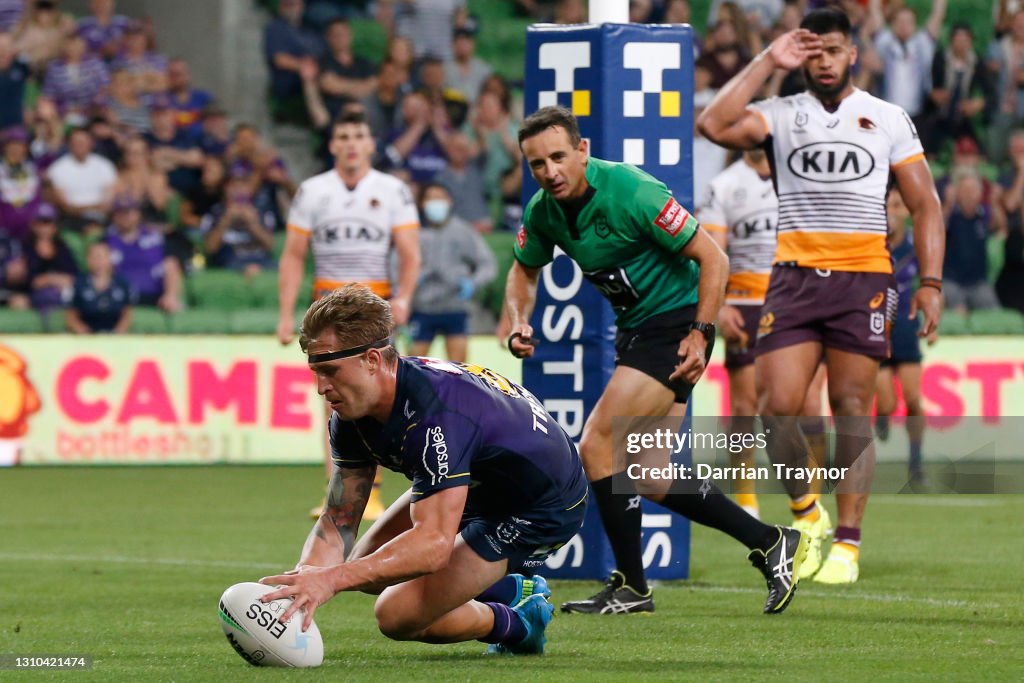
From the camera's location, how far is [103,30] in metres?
19.4

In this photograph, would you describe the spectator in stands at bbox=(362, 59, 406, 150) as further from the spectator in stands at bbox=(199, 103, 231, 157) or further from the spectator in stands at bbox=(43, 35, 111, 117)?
the spectator in stands at bbox=(43, 35, 111, 117)

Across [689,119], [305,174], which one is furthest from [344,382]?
[305,174]

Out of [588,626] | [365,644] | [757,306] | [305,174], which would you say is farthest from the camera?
[305,174]

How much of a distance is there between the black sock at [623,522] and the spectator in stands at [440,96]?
12.4 meters

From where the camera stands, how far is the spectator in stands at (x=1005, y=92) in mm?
21656

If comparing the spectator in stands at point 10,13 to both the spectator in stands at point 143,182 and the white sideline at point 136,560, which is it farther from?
the white sideline at point 136,560

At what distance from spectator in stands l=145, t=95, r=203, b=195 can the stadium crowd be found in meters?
0.02

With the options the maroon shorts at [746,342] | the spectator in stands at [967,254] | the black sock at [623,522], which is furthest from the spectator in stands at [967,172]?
the black sock at [623,522]

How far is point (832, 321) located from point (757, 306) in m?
3.36

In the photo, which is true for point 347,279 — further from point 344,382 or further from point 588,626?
point 344,382

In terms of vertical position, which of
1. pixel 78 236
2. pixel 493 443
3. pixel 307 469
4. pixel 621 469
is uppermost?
pixel 493 443

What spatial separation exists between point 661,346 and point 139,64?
12.7 m

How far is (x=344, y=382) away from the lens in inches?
216

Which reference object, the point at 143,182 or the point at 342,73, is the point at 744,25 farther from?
the point at 143,182
